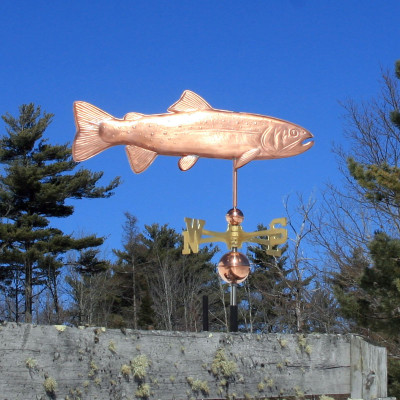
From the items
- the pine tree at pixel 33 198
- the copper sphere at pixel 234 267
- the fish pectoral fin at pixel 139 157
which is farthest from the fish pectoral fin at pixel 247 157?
the pine tree at pixel 33 198

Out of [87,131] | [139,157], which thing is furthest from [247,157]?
[87,131]

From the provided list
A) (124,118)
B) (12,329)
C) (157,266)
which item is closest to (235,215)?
(124,118)

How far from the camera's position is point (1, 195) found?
20.6 meters

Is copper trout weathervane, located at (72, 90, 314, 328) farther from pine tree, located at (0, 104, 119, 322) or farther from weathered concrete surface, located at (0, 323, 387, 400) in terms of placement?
pine tree, located at (0, 104, 119, 322)

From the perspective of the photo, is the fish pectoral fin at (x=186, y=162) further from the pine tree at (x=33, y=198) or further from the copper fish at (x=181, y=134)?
the pine tree at (x=33, y=198)

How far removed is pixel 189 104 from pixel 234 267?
1.55m

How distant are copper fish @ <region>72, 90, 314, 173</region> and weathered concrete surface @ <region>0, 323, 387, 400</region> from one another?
2996 mm

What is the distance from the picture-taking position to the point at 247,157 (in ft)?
17.7

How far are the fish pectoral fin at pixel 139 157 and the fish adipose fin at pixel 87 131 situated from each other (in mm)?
186

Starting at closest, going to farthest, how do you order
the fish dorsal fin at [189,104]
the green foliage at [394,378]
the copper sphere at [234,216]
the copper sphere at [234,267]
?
the copper sphere at [234,267]
the copper sphere at [234,216]
the fish dorsal fin at [189,104]
the green foliage at [394,378]

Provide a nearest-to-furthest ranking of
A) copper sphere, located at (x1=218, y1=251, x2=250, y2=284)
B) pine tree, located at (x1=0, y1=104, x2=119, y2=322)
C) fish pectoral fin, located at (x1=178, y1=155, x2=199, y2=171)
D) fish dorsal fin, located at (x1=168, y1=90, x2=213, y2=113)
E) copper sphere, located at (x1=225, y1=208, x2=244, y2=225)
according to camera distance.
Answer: copper sphere, located at (x1=218, y1=251, x2=250, y2=284)
copper sphere, located at (x1=225, y1=208, x2=244, y2=225)
fish pectoral fin, located at (x1=178, y1=155, x2=199, y2=171)
fish dorsal fin, located at (x1=168, y1=90, x2=213, y2=113)
pine tree, located at (x1=0, y1=104, x2=119, y2=322)

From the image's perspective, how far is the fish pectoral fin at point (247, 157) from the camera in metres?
5.33

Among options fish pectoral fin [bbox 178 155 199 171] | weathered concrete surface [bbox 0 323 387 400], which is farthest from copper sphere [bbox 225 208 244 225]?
weathered concrete surface [bbox 0 323 387 400]

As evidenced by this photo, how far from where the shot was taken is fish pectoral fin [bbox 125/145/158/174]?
218 inches
